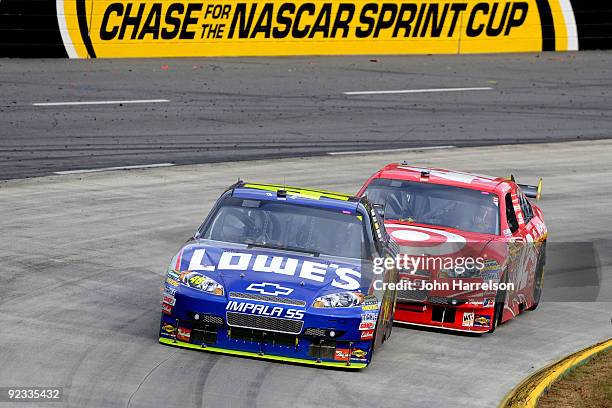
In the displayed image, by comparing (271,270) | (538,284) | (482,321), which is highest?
(271,270)

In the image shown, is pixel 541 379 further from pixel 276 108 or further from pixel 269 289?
pixel 276 108

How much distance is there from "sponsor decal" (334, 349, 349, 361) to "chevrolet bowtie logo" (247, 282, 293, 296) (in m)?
0.62

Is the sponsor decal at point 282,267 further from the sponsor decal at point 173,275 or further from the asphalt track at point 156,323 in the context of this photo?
the asphalt track at point 156,323

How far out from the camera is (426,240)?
11.7m

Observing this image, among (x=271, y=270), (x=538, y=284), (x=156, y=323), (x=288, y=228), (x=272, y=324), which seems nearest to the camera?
(x=272, y=324)

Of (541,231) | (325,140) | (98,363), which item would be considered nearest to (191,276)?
Answer: (98,363)

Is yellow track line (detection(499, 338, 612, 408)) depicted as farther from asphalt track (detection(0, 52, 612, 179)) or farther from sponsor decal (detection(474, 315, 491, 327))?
asphalt track (detection(0, 52, 612, 179))

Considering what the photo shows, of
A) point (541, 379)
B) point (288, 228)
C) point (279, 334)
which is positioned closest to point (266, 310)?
point (279, 334)

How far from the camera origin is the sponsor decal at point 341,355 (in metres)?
10.0

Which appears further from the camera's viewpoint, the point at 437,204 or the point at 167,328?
the point at 437,204

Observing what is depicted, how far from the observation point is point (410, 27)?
103ft

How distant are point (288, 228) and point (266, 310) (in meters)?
1.30

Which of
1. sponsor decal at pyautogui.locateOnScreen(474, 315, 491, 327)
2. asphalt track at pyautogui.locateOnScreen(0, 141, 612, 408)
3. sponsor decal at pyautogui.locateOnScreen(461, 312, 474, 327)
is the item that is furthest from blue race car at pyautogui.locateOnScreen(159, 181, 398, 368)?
sponsor decal at pyautogui.locateOnScreen(474, 315, 491, 327)

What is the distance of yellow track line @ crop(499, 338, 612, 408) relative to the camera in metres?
9.64
